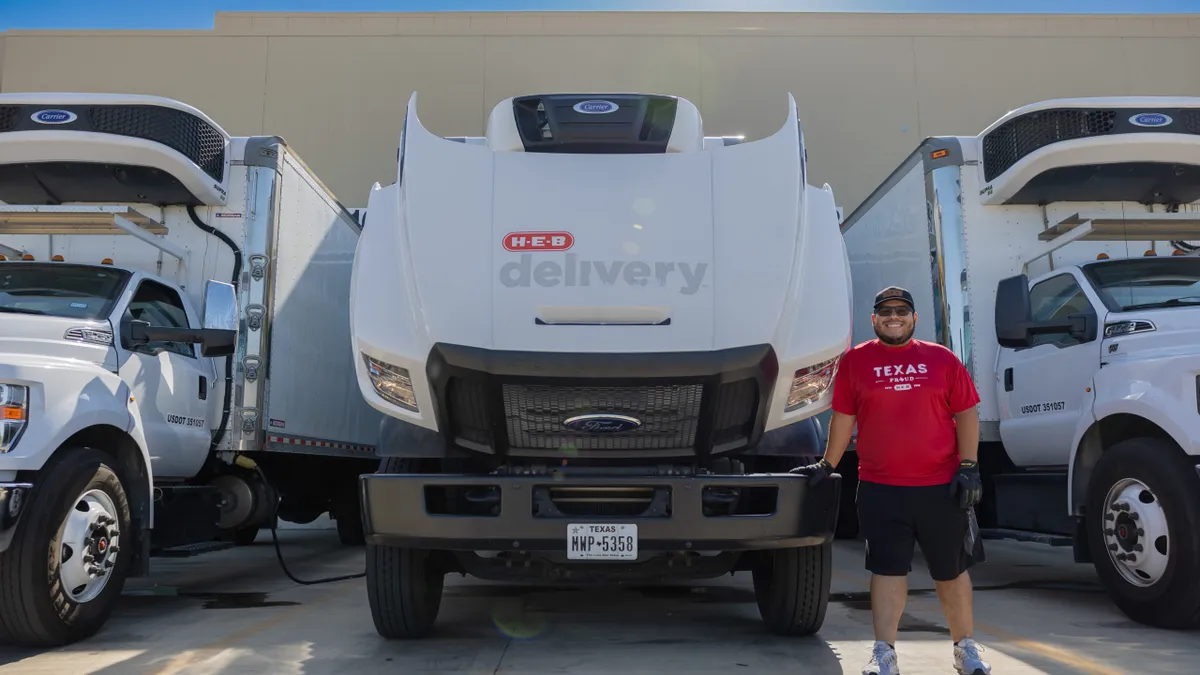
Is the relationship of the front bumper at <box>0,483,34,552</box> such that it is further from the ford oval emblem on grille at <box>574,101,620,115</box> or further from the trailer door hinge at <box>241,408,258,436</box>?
the ford oval emblem on grille at <box>574,101,620,115</box>

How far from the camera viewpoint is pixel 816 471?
13.3 feet

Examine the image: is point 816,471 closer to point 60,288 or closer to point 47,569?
point 47,569

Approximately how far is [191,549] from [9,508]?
5.90 ft

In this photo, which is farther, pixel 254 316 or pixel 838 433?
pixel 254 316

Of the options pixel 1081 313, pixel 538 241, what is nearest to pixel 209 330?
pixel 538 241

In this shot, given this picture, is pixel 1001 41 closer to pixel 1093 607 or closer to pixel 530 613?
pixel 1093 607

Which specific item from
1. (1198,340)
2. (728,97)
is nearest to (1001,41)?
(728,97)

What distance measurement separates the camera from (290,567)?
29.2 feet

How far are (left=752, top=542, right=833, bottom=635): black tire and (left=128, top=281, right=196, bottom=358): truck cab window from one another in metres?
3.84

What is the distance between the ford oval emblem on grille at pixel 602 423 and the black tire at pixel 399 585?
0.88 meters

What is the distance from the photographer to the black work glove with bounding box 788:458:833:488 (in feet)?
13.2

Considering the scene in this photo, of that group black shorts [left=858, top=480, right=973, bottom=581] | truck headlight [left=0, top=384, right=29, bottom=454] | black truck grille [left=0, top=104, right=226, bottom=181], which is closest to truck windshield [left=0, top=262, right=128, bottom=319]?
black truck grille [left=0, top=104, right=226, bottom=181]

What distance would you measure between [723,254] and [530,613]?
264 cm

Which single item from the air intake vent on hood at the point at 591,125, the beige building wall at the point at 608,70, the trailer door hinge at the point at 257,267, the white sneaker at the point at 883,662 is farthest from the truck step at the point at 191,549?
the beige building wall at the point at 608,70
